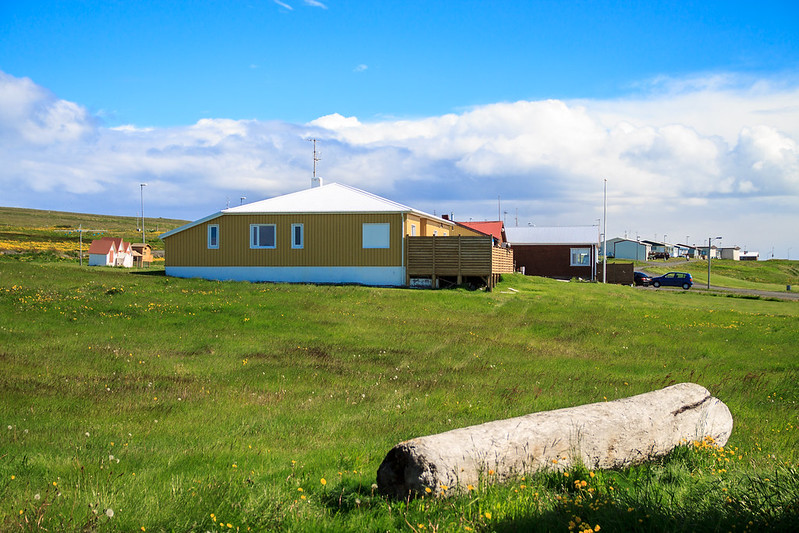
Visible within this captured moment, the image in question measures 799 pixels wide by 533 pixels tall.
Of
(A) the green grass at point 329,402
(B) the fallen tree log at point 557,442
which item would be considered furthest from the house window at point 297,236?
(B) the fallen tree log at point 557,442

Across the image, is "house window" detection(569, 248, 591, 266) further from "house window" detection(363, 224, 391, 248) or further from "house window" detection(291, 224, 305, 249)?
"house window" detection(291, 224, 305, 249)

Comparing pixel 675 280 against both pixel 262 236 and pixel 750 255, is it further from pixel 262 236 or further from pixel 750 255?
pixel 750 255

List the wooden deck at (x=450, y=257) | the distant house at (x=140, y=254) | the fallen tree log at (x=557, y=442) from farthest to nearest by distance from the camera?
the distant house at (x=140, y=254) → the wooden deck at (x=450, y=257) → the fallen tree log at (x=557, y=442)

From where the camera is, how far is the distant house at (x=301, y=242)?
105 feet

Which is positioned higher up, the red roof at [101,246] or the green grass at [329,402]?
the red roof at [101,246]

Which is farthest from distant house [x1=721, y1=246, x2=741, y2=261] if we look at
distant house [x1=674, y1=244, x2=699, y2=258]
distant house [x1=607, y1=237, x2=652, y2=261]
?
distant house [x1=607, y1=237, x2=652, y2=261]

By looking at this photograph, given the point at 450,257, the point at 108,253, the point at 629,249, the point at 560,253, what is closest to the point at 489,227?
the point at 560,253

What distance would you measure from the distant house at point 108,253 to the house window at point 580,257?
133ft

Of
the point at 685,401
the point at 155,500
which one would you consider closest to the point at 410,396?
the point at 685,401

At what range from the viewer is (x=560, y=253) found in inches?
2277

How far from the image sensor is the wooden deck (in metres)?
31.1

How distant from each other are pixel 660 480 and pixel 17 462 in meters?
6.19

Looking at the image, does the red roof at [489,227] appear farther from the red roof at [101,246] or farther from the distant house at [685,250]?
the distant house at [685,250]

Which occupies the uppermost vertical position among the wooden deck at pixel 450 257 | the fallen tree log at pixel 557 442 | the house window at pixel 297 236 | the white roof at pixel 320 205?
the white roof at pixel 320 205
